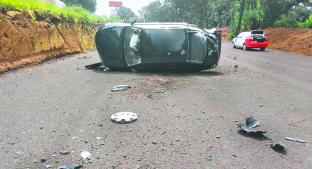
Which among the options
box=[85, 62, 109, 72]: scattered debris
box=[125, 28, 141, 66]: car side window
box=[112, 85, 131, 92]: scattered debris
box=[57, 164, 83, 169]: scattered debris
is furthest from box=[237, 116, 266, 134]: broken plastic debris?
box=[85, 62, 109, 72]: scattered debris

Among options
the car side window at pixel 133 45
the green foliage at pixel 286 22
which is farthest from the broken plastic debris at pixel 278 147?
the green foliage at pixel 286 22

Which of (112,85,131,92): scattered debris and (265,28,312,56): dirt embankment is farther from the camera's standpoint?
(265,28,312,56): dirt embankment

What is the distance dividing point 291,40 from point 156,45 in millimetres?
23276

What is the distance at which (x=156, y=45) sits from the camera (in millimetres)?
13648

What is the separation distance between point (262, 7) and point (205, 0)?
30.9m

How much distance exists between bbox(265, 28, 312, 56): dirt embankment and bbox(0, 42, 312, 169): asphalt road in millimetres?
18614

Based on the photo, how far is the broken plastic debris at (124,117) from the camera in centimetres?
696

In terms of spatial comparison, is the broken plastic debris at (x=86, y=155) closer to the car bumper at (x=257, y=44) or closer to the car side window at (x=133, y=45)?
the car side window at (x=133, y=45)

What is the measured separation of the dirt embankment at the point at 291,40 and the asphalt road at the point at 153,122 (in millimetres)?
18614

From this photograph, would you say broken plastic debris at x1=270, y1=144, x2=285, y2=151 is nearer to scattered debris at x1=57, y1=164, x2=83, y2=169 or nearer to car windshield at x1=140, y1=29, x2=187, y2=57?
scattered debris at x1=57, y1=164, x2=83, y2=169

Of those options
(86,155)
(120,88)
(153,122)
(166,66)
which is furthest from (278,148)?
(166,66)

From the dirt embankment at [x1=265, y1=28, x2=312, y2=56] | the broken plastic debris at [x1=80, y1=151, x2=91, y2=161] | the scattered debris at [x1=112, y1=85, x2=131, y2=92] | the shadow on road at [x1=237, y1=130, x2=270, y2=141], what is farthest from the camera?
the dirt embankment at [x1=265, y1=28, x2=312, y2=56]

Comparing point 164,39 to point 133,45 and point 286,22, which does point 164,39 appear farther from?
point 286,22

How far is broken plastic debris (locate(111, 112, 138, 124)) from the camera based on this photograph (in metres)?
6.96
